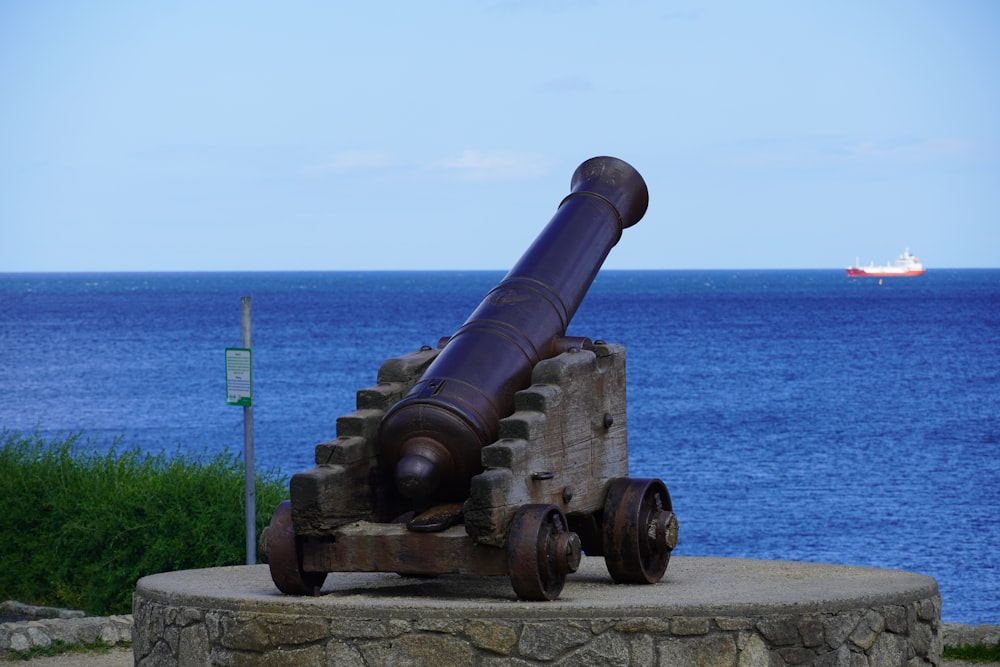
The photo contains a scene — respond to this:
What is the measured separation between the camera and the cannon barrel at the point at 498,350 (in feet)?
21.8

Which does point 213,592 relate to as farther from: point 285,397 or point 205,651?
point 285,397

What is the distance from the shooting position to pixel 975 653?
887 cm

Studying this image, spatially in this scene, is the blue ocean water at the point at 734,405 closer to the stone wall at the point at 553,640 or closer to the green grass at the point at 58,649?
the green grass at the point at 58,649

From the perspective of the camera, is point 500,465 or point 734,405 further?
point 734,405

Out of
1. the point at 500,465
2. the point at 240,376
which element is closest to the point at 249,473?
the point at 240,376

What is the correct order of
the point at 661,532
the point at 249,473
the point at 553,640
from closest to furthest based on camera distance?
the point at 553,640, the point at 661,532, the point at 249,473

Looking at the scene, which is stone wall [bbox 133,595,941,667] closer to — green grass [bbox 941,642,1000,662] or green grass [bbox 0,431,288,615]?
green grass [bbox 941,642,1000,662]

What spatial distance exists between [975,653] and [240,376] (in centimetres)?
462

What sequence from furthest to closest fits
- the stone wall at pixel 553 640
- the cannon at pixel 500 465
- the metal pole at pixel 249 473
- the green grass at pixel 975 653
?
the metal pole at pixel 249 473 → the green grass at pixel 975 653 → the cannon at pixel 500 465 → the stone wall at pixel 553 640

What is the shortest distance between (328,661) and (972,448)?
1160 inches

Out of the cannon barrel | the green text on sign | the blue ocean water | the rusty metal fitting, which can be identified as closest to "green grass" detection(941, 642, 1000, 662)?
the rusty metal fitting

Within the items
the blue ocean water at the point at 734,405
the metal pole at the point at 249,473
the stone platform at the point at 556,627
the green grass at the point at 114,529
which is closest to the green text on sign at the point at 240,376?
the metal pole at the point at 249,473

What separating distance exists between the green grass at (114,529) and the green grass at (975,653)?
4.71 meters

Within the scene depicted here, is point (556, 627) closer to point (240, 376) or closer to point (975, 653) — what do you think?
point (975, 653)
